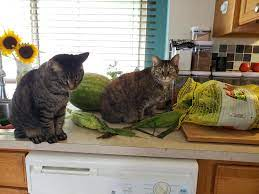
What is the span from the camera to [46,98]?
2.73ft

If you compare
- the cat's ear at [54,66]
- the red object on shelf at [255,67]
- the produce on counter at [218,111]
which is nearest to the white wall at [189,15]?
the red object on shelf at [255,67]

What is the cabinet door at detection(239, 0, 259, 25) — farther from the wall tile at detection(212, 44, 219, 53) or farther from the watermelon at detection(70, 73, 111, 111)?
the watermelon at detection(70, 73, 111, 111)

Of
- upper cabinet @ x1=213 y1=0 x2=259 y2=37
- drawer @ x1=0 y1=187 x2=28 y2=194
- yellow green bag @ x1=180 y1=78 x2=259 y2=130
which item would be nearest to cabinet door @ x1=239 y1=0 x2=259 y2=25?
upper cabinet @ x1=213 y1=0 x2=259 y2=37

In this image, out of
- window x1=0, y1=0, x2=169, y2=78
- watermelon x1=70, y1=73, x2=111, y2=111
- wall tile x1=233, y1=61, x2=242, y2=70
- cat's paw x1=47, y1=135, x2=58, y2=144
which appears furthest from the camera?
window x1=0, y1=0, x2=169, y2=78

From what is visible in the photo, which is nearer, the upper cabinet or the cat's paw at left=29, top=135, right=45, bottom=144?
the cat's paw at left=29, top=135, right=45, bottom=144

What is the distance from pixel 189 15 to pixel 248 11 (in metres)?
0.46

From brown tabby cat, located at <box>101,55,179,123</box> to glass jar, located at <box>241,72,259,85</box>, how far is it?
0.53 meters

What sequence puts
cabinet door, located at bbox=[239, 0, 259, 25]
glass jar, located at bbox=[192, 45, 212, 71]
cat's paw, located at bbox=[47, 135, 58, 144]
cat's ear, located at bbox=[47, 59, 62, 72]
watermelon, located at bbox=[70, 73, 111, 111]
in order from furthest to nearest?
glass jar, located at bbox=[192, 45, 212, 71] → watermelon, located at bbox=[70, 73, 111, 111] → cabinet door, located at bbox=[239, 0, 259, 25] → cat's paw, located at bbox=[47, 135, 58, 144] → cat's ear, located at bbox=[47, 59, 62, 72]

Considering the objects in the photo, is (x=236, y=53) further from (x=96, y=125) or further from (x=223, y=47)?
(x=96, y=125)

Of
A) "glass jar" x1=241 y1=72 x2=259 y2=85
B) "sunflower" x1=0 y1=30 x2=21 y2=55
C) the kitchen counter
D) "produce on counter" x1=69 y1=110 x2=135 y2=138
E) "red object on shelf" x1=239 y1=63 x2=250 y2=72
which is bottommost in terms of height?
the kitchen counter

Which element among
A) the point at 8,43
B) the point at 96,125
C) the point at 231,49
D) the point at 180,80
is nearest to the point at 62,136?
the point at 96,125

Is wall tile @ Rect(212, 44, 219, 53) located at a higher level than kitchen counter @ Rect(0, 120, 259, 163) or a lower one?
higher

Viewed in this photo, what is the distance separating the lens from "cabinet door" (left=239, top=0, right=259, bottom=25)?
1.03 m

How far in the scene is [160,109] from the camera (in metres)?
1.29
